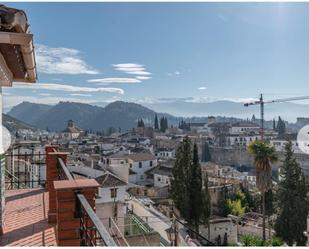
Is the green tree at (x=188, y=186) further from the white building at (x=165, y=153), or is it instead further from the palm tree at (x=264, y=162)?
the white building at (x=165, y=153)

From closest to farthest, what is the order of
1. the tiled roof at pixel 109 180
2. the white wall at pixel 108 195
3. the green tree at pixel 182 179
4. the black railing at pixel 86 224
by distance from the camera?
1. the black railing at pixel 86 224
2. the white wall at pixel 108 195
3. the tiled roof at pixel 109 180
4. the green tree at pixel 182 179

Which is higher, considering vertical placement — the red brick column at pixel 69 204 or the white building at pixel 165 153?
the red brick column at pixel 69 204

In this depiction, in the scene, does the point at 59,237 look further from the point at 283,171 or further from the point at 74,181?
the point at 283,171

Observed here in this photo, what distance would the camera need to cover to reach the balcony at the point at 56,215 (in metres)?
2.22

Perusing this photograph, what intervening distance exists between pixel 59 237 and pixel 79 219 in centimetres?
20

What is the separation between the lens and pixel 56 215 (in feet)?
10.8

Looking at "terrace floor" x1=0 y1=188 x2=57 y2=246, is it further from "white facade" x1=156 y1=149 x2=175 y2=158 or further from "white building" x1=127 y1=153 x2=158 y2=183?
"white facade" x1=156 y1=149 x2=175 y2=158

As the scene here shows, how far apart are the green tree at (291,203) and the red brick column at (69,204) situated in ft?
61.0

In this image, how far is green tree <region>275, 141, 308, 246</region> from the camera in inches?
730

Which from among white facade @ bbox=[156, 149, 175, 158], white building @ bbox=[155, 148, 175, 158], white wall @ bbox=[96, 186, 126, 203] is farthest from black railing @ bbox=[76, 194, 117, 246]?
white facade @ bbox=[156, 149, 175, 158]

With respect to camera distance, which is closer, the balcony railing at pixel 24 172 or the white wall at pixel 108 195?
the balcony railing at pixel 24 172

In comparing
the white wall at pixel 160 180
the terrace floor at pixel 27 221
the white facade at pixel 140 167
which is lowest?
the white wall at pixel 160 180

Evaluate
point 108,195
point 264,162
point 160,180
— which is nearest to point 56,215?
point 108,195

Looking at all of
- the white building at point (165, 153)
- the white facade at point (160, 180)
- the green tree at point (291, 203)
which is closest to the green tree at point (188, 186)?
the green tree at point (291, 203)
